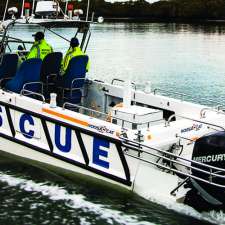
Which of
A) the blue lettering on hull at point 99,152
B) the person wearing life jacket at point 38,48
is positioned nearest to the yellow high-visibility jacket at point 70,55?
the person wearing life jacket at point 38,48

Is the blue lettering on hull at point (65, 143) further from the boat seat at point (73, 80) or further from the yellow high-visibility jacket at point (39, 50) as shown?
the yellow high-visibility jacket at point (39, 50)

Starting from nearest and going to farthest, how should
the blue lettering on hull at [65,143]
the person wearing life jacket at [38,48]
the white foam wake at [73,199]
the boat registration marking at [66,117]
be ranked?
the white foam wake at [73,199] → the boat registration marking at [66,117] → the blue lettering on hull at [65,143] → the person wearing life jacket at [38,48]

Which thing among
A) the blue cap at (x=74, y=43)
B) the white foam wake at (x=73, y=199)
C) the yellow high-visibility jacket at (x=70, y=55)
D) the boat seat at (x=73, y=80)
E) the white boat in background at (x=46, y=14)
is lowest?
the white foam wake at (x=73, y=199)

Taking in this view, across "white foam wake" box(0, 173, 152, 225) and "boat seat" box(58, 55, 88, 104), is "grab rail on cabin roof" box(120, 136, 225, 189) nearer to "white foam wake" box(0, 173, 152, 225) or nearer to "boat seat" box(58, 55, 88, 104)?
"white foam wake" box(0, 173, 152, 225)

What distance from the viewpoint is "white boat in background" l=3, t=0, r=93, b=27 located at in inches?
314

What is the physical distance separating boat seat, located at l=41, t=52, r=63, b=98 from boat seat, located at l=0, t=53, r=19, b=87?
497mm

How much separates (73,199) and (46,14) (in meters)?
3.21

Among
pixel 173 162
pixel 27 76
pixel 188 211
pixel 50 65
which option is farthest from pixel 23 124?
pixel 188 211

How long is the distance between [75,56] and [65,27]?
968 mm

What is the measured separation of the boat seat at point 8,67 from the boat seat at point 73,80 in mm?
807

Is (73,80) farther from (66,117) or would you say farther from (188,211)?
(188,211)

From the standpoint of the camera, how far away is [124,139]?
616 cm

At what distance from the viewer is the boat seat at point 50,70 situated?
26.3ft

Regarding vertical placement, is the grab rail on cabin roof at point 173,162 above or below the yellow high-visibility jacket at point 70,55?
below
